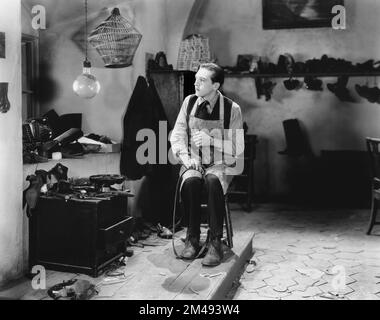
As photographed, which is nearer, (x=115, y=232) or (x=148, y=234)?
(x=115, y=232)

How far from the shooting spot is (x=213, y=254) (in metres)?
4.36

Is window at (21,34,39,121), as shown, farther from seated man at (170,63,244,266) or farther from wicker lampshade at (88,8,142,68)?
seated man at (170,63,244,266)

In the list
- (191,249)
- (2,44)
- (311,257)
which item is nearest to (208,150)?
(191,249)

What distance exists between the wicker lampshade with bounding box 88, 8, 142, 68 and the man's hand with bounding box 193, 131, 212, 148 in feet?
4.25

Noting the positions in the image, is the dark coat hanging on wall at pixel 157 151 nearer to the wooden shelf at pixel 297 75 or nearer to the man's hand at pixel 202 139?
the man's hand at pixel 202 139

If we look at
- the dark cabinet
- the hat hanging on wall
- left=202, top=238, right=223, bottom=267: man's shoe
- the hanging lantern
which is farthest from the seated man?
the hat hanging on wall

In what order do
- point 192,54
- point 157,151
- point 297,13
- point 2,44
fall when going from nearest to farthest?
1. point 2,44
2. point 157,151
3. point 192,54
4. point 297,13

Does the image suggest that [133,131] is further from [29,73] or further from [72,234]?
[72,234]

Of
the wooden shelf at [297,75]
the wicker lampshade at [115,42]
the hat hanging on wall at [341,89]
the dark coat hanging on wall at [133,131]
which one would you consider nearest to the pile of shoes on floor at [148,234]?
the dark coat hanging on wall at [133,131]

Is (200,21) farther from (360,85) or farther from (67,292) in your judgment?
(67,292)

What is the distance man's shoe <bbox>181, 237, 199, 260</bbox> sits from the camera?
4.50 m

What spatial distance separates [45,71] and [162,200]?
1993mm

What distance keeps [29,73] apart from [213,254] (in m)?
3.07
